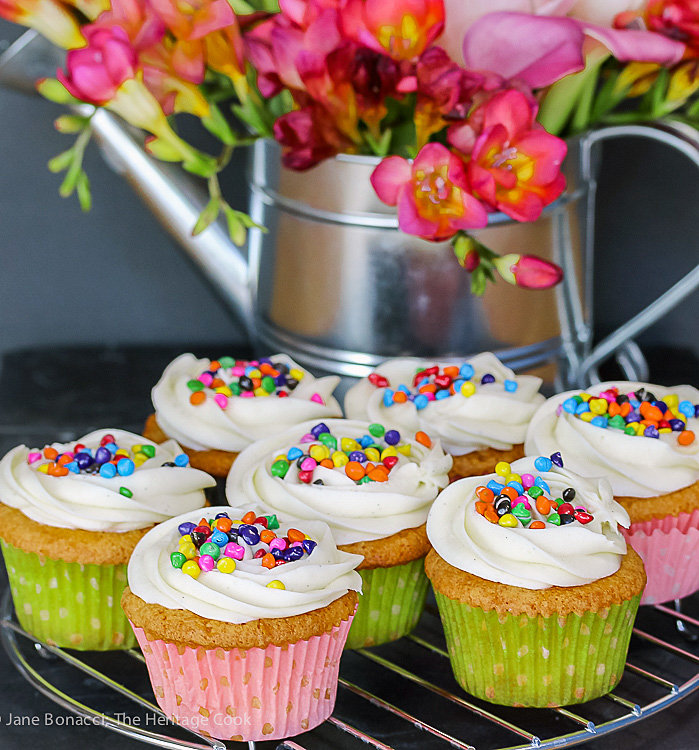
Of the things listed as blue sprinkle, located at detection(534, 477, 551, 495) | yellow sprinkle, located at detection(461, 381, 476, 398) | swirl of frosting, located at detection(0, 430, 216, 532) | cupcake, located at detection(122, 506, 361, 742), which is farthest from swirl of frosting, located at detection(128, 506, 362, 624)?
yellow sprinkle, located at detection(461, 381, 476, 398)

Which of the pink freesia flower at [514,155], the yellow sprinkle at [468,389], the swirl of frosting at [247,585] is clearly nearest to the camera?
the swirl of frosting at [247,585]

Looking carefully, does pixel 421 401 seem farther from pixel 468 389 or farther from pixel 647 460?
Result: pixel 647 460

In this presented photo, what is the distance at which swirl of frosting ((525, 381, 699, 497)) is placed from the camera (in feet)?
3.90

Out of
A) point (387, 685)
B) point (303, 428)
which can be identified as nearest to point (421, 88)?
point (303, 428)

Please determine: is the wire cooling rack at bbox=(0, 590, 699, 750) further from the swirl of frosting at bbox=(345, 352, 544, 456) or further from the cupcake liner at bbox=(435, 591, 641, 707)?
the swirl of frosting at bbox=(345, 352, 544, 456)

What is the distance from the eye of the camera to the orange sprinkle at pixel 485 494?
1088 mm

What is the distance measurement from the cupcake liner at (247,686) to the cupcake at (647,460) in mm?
374

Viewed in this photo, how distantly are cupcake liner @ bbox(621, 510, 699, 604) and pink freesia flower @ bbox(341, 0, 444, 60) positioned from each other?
61 cm

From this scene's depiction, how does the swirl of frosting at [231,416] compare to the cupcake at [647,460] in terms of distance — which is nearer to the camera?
the cupcake at [647,460]

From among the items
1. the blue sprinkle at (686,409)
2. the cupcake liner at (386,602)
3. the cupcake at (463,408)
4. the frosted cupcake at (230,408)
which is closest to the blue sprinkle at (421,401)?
the cupcake at (463,408)

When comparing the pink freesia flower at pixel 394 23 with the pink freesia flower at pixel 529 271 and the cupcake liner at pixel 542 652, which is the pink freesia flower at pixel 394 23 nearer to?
the pink freesia flower at pixel 529 271

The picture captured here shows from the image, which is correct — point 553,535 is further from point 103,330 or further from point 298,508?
point 103,330

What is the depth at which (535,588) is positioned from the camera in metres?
1.03

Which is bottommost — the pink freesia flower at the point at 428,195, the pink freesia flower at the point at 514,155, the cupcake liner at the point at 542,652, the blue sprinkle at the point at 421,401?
the cupcake liner at the point at 542,652
